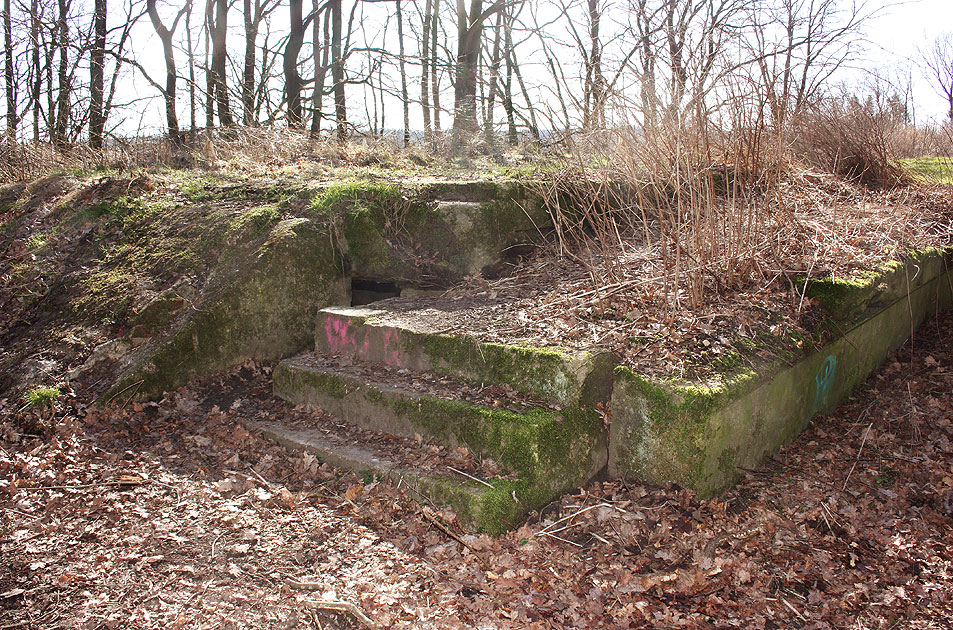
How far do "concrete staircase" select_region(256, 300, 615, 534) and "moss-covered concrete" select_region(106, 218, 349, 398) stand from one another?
0.52 meters

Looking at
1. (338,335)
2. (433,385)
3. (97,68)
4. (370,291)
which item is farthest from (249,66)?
(433,385)

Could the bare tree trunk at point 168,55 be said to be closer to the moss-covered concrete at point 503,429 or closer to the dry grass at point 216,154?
the dry grass at point 216,154

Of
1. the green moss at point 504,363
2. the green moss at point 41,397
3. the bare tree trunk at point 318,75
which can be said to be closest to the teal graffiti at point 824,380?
the green moss at point 504,363

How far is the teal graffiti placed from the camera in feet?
13.3

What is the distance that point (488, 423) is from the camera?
3246 mm

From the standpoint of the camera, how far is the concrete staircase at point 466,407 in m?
3.11

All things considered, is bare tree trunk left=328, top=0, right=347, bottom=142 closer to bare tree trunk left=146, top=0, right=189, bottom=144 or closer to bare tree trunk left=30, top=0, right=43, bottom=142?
bare tree trunk left=146, top=0, right=189, bottom=144

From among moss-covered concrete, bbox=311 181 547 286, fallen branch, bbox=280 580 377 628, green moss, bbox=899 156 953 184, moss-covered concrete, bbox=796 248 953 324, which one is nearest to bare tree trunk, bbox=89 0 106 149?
moss-covered concrete, bbox=311 181 547 286

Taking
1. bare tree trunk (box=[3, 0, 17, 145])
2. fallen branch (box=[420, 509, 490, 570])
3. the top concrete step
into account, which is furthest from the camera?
bare tree trunk (box=[3, 0, 17, 145])

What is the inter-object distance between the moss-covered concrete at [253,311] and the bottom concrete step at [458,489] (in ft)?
4.36

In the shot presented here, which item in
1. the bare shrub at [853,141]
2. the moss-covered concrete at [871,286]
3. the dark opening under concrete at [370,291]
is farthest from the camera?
the bare shrub at [853,141]

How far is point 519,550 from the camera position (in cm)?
287

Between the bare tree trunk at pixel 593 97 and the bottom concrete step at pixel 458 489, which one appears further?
the bare tree trunk at pixel 593 97

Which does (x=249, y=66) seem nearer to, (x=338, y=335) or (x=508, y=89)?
(x=508, y=89)
